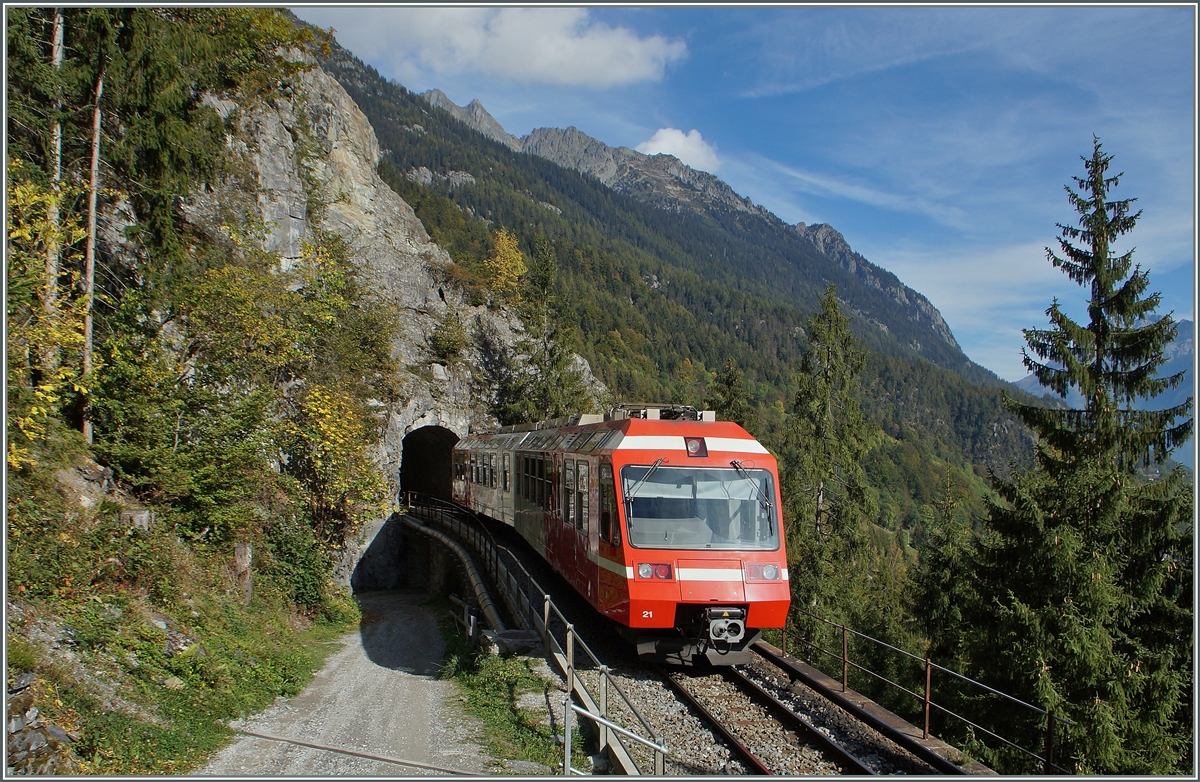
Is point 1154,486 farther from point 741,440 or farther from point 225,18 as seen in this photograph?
point 225,18

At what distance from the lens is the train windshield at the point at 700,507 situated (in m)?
9.98

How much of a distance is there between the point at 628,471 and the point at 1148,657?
12.2 metres

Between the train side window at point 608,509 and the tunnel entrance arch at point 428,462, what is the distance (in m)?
33.6

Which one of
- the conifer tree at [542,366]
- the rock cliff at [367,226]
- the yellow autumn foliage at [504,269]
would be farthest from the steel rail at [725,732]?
the yellow autumn foliage at [504,269]

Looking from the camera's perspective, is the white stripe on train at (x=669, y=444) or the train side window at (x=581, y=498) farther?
the train side window at (x=581, y=498)

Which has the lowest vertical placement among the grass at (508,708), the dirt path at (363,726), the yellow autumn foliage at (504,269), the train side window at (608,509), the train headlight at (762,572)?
the dirt path at (363,726)

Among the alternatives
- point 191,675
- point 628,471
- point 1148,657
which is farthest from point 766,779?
point 1148,657

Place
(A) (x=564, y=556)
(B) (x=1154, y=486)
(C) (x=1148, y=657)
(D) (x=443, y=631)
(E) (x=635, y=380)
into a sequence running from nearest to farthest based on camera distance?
(A) (x=564, y=556) < (C) (x=1148, y=657) < (B) (x=1154, y=486) < (D) (x=443, y=631) < (E) (x=635, y=380)

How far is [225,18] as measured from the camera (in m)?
23.3

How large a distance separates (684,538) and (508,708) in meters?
3.55

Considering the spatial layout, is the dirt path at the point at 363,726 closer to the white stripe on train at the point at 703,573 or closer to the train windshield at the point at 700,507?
the white stripe on train at the point at 703,573

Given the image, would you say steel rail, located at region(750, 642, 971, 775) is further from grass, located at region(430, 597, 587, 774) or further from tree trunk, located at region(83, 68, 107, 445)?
tree trunk, located at region(83, 68, 107, 445)

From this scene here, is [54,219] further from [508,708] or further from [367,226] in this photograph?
[367,226]

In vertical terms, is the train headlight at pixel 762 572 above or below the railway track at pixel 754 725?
above
